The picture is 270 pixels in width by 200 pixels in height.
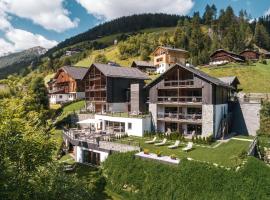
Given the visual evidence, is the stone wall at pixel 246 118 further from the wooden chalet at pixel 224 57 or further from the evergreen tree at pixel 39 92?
the wooden chalet at pixel 224 57

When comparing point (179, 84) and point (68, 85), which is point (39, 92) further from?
point (179, 84)

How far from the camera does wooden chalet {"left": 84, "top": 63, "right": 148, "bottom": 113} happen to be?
47.2 m

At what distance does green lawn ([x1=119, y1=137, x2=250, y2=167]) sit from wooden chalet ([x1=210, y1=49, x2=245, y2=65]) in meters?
50.2

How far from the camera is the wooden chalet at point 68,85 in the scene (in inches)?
2665

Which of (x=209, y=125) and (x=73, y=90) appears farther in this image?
(x=73, y=90)

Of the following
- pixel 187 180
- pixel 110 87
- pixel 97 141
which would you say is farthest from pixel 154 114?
pixel 187 180

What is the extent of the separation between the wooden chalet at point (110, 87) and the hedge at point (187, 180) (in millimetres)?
19369

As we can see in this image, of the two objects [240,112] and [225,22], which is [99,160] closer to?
[240,112]

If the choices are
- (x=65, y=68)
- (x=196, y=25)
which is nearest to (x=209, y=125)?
(x=65, y=68)

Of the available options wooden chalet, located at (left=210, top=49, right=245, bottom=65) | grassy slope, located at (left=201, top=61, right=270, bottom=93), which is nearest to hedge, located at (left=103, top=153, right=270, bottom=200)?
grassy slope, located at (left=201, top=61, right=270, bottom=93)

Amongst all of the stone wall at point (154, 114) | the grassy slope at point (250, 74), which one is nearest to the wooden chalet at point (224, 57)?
the grassy slope at point (250, 74)

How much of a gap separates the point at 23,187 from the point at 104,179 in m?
16.0

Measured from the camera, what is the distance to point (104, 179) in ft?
90.4

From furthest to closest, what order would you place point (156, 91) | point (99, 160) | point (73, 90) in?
point (73, 90)
point (156, 91)
point (99, 160)
